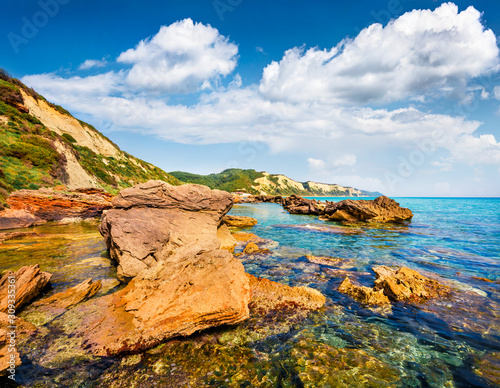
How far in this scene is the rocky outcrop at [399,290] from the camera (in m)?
8.49

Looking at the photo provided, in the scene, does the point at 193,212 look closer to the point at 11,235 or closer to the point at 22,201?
the point at 11,235

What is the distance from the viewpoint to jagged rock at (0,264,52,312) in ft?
22.3

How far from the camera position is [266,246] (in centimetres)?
1745

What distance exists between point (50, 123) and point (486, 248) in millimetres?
71575

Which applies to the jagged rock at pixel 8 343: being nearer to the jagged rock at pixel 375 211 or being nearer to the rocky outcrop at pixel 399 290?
the rocky outcrop at pixel 399 290

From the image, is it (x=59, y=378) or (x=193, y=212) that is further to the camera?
(x=193, y=212)

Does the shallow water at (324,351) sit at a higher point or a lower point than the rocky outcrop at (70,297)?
lower

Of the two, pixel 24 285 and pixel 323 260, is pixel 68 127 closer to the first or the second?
pixel 24 285

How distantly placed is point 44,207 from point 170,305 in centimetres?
2730

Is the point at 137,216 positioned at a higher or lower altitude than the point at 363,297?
higher

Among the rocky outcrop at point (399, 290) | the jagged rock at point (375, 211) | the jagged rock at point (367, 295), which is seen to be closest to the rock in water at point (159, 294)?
the jagged rock at point (367, 295)

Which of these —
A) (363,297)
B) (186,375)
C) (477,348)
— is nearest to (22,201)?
(186,375)

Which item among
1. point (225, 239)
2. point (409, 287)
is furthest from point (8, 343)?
point (409, 287)

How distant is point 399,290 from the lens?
8758mm
